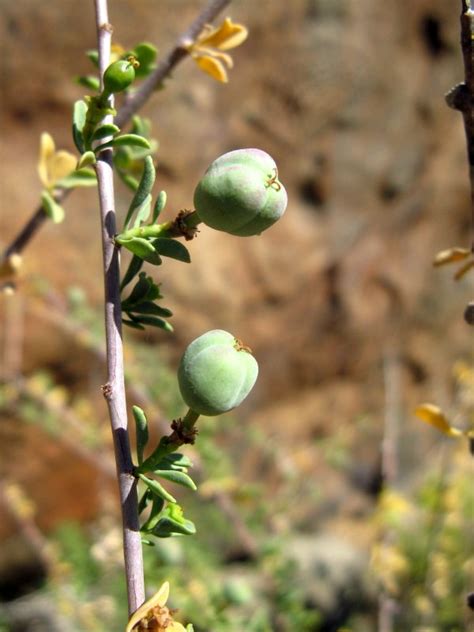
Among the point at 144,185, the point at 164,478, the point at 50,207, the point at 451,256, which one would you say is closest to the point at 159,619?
the point at 164,478

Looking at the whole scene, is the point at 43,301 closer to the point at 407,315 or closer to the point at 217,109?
the point at 217,109

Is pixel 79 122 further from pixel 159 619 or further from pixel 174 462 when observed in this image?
pixel 159 619

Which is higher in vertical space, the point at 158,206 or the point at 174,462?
the point at 158,206

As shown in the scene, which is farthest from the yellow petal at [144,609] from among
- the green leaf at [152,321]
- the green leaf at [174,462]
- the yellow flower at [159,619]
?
the green leaf at [152,321]

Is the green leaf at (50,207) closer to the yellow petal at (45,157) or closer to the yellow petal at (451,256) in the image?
the yellow petal at (45,157)

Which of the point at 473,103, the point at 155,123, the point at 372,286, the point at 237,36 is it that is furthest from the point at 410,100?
the point at 473,103

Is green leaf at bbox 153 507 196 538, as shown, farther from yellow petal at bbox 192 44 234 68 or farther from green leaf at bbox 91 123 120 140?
yellow petal at bbox 192 44 234 68
